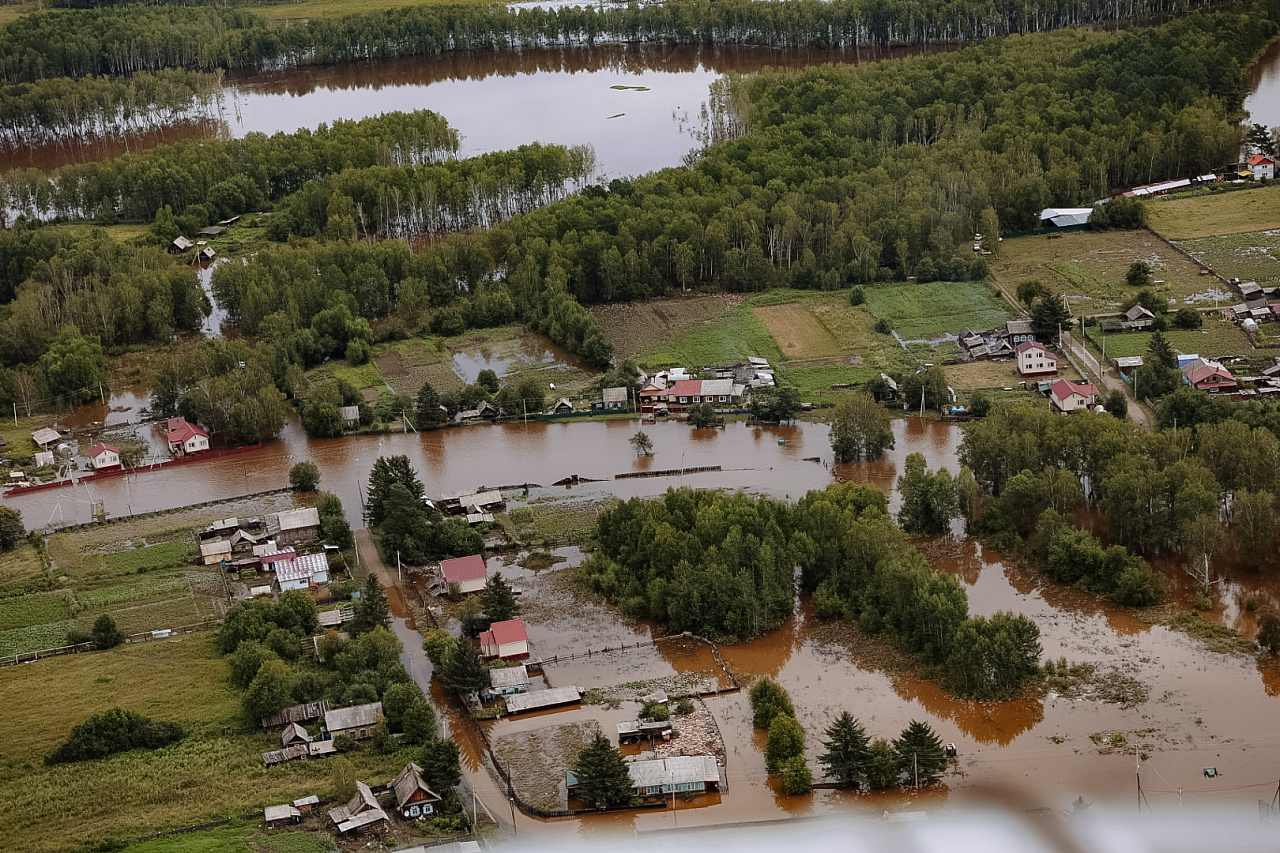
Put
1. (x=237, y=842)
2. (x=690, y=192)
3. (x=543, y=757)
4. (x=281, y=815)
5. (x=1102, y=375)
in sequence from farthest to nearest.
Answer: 1. (x=690, y=192)
2. (x=1102, y=375)
3. (x=543, y=757)
4. (x=281, y=815)
5. (x=237, y=842)

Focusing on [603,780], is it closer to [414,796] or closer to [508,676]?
[414,796]

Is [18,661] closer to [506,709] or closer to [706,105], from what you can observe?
[506,709]

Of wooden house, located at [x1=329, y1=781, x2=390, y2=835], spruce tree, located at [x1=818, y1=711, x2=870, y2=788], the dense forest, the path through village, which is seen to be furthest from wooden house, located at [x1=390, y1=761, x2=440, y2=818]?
the dense forest

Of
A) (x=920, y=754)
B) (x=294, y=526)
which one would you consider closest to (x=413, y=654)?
(x=294, y=526)

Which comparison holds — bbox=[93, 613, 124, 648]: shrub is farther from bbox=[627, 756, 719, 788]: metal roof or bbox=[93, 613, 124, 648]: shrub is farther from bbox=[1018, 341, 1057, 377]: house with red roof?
bbox=[1018, 341, 1057, 377]: house with red roof

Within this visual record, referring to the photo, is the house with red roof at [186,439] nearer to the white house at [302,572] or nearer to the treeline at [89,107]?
the white house at [302,572]

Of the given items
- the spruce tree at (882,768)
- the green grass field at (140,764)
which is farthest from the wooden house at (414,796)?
the spruce tree at (882,768)

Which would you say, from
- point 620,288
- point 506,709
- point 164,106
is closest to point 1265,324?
point 620,288
